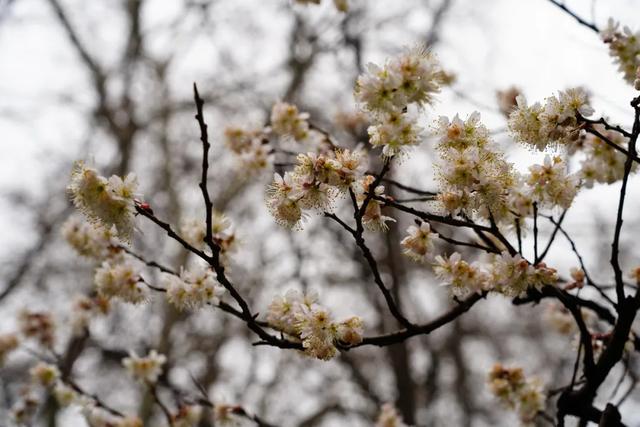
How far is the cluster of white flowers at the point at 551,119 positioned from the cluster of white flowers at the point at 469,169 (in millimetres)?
141

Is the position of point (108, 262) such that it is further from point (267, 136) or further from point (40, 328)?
point (40, 328)

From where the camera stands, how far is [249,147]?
3842mm

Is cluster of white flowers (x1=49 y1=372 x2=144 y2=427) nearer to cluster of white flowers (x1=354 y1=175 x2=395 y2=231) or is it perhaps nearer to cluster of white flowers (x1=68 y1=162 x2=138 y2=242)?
cluster of white flowers (x1=68 y1=162 x2=138 y2=242)

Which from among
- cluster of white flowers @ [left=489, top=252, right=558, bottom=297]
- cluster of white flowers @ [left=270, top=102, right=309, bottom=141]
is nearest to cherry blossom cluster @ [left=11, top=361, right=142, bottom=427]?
cluster of white flowers @ [left=270, top=102, right=309, bottom=141]

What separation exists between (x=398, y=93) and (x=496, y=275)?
2.91ft

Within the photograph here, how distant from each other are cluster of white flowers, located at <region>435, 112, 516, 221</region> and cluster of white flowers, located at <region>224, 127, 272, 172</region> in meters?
1.77

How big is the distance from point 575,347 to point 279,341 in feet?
5.14

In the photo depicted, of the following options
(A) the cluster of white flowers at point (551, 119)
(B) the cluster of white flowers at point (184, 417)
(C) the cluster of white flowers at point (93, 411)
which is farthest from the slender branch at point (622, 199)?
(C) the cluster of white flowers at point (93, 411)

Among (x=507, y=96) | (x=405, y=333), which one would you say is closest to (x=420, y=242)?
(x=405, y=333)

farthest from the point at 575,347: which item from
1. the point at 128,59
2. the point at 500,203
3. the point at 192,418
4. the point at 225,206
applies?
the point at 128,59

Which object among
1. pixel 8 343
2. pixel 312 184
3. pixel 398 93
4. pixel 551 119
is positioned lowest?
pixel 312 184

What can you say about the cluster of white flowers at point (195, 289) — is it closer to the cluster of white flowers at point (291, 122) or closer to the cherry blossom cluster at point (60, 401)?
the cluster of white flowers at point (291, 122)

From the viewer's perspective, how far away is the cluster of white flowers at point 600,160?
8.93 ft

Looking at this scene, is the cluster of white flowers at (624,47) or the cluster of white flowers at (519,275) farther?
the cluster of white flowers at (624,47)
